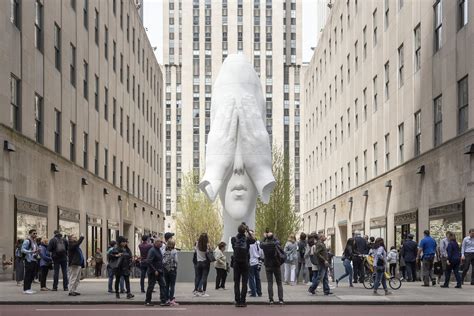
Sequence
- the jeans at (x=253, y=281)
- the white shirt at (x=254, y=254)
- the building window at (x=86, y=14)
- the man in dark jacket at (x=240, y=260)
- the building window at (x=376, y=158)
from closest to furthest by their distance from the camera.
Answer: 1. the man in dark jacket at (x=240, y=260)
2. the jeans at (x=253, y=281)
3. the white shirt at (x=254, y=254)
4. the building window at (x=86, y=14)
5. the building window at (x=376, y=158)

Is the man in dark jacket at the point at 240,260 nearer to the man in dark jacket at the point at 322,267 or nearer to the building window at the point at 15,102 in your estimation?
the man in dark jacket at the point at 322,267

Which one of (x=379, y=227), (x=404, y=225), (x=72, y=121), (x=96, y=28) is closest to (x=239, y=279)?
(x=404, y=225)

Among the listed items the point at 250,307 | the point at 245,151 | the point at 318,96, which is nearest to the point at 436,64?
the point at 245,151

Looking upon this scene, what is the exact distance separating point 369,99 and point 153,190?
32.1 m

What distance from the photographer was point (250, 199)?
2317 cm

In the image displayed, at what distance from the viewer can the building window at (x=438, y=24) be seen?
29484mm

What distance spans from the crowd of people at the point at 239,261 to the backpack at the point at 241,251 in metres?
0.02

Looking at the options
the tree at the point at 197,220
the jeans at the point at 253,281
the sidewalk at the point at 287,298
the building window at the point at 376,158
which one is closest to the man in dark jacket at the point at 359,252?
the sidewalk at the point at 287,298

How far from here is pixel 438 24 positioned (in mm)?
29828

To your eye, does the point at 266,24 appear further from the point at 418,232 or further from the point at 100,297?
the point at 100,297

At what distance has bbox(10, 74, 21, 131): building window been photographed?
26.1 m

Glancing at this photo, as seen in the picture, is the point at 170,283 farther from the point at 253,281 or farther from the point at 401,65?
the point at 401,65

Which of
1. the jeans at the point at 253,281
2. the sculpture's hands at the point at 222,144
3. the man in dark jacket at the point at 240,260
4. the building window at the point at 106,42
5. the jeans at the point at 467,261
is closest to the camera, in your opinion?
the man in dark jacket at the point at 240,260

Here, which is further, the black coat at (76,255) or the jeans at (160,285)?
the black coat at (76,255)
